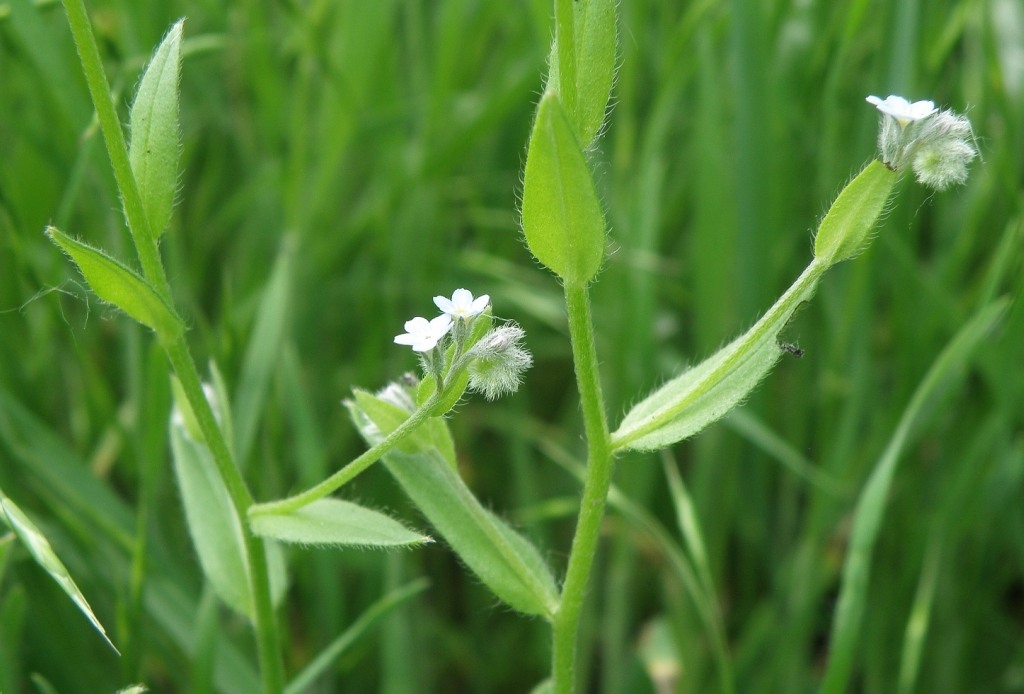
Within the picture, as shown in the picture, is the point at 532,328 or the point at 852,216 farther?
the point at 532,328

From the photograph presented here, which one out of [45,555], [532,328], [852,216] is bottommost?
[45,555]

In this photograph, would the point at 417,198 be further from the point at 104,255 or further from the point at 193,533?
the point at 104,255

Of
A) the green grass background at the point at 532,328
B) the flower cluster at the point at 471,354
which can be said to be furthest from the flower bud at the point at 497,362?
the green grass background at the point at 532,328

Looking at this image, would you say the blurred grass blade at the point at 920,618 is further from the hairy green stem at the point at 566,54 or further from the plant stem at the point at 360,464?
the hairy green stem at the point at 566,54

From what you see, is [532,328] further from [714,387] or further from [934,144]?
[934,144]

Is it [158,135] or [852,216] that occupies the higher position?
[158,135]

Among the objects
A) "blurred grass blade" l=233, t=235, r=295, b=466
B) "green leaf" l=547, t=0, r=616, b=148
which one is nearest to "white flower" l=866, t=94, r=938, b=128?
"green leaf" l=547, t=0, r=616, b=148

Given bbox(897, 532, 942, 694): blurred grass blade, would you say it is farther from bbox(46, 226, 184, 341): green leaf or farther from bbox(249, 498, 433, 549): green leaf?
bbox(46, 226, 184, 341): green leaf

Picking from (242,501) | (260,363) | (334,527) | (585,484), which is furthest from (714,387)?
(260,363)
